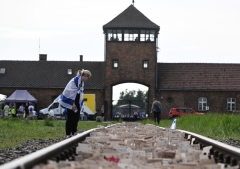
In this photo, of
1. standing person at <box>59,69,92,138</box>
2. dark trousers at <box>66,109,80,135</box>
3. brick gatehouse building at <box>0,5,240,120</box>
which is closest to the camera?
standing person at <box>59,69,92,138</box>

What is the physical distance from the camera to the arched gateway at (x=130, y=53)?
64.0 metres

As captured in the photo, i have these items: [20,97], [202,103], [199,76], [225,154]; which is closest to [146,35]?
[199,76]

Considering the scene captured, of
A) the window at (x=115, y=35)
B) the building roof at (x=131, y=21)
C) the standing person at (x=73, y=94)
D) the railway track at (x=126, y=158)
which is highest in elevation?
the building roof at (x=131, y=21)

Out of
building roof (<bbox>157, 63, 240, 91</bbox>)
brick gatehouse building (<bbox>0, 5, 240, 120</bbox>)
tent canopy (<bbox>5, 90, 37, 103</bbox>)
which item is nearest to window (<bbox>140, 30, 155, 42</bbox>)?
brick gatehouse building (<bbox>0, 5, 240, 120</bbox>)

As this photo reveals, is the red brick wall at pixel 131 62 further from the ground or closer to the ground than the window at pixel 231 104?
further from the ground

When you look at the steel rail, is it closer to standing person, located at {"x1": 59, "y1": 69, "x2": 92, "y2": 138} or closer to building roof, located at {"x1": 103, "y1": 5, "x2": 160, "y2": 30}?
standing person, located at {"x1": 59, "y1": 69, "x2": 92, "y2": 138}

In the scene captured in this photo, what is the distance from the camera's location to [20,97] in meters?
65.2

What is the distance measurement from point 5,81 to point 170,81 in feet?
55.8

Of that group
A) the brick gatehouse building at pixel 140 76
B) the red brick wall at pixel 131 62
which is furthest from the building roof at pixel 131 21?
the red brick wall at pixel 131 62

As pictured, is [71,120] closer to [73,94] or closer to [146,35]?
[73,94]

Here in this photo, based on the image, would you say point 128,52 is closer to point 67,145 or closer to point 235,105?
point 235,105

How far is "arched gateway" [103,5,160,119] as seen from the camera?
6397cm

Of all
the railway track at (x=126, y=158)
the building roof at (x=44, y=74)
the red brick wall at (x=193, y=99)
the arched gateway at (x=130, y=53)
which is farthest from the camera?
the building roof at (x=44, y=74)

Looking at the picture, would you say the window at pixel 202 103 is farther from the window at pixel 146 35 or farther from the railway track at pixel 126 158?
the railway track at pixel 126 158
